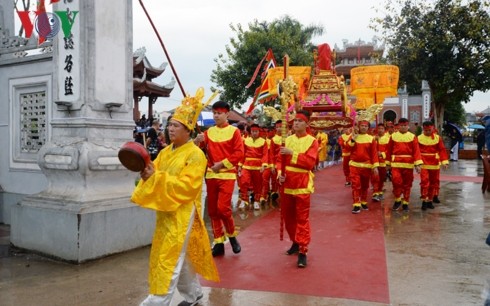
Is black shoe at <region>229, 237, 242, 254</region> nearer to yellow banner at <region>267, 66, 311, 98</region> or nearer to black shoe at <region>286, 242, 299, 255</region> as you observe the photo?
black shoe at <region>286, 242, 299, 255</region>

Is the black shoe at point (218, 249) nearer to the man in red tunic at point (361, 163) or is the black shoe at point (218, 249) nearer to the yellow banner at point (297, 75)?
the man in red tunic at point (361, 163)

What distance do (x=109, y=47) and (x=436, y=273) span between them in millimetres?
4595

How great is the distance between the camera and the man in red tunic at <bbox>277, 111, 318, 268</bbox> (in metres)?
4.96

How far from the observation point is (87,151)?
527cm

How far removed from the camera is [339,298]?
12.9 ft

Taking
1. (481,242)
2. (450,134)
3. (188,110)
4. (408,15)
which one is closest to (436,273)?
(481,242)

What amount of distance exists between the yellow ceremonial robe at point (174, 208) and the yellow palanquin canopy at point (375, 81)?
9.89 metres

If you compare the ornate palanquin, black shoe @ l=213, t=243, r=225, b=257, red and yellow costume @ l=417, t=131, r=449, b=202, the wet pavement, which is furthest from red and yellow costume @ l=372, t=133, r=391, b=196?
black shoe @ l=213, t=243, r=225, b=257

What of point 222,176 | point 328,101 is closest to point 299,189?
point 222,176

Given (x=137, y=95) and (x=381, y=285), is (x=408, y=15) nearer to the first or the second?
(x=137, y=95)

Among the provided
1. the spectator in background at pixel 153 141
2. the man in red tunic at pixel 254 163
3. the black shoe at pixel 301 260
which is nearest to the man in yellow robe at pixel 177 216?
the black shoe at pixel 301 260

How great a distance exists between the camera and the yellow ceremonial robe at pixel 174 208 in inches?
127

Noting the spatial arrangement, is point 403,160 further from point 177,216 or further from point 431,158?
point 177,216

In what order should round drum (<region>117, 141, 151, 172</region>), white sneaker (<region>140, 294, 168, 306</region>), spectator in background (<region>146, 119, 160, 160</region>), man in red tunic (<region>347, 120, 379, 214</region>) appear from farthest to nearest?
1. spectator in background (<region>146, 119, 160, 160</region>)
2. man in red tunic (<region>347, 120, 379, 214</region>)
3. white sneaker (<region>140, 294, 168, 306</region>)
4. round drum (<region>117, 141, 151, 172</region>)
